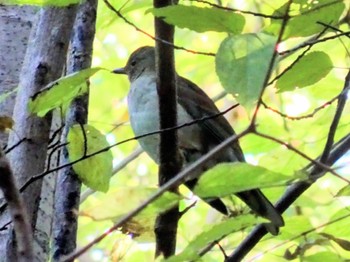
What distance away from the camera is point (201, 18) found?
798mm

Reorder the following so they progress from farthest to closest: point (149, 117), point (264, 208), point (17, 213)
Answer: point (149, 117) < point (264, 208) < point (17, 213)

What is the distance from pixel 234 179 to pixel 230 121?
272 cm

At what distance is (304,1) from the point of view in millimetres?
901

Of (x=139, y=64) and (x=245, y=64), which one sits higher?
(x=139, y=64)

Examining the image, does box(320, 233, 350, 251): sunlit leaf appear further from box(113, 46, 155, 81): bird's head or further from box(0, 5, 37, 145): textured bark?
box(113, 46, 155, 81): bird's head

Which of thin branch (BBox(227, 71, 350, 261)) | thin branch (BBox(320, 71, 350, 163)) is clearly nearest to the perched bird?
thin branch (BBox(227, 71, 350, 261))

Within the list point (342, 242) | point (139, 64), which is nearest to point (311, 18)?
point (342, 242)

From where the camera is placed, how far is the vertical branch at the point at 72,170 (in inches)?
47.2

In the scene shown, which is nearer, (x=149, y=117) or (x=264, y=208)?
(x=264, y=208)

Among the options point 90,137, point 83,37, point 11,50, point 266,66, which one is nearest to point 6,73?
point 11,50

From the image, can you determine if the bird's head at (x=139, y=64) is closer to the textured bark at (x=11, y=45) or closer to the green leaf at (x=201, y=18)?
the textured bark at (x=11, y=45)

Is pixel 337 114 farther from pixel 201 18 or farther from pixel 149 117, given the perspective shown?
pixel 149 117

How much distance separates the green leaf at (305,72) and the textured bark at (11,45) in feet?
1.95

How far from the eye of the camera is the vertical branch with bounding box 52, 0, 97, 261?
120cm
